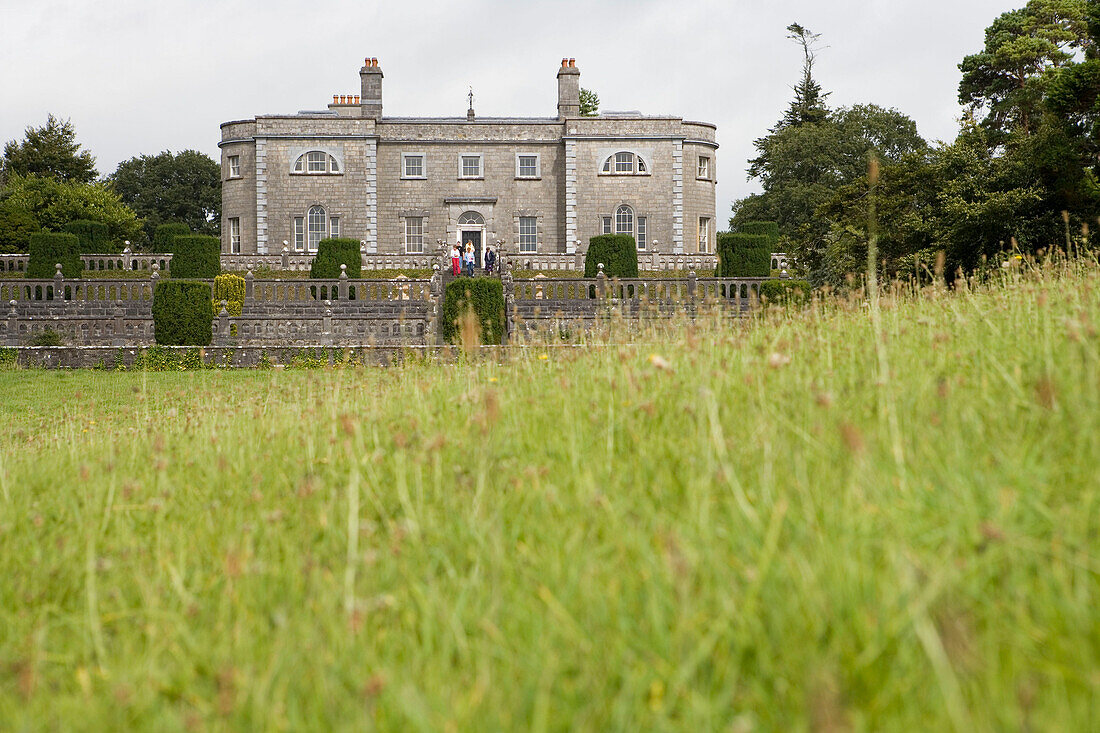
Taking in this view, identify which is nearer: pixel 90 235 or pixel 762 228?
pixel 90 235

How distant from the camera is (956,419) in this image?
12.1 ft

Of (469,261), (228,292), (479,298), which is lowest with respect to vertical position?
(479,298)

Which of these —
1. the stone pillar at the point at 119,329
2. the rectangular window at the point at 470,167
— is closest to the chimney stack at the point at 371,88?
the rectangular window at the point at 470,167

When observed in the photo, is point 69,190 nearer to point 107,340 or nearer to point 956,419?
point 107,340

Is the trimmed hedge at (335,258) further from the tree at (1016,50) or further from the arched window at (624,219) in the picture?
the tree at (1016,50)

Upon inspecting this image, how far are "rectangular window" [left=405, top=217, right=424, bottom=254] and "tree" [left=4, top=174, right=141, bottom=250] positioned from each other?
49.8 feet

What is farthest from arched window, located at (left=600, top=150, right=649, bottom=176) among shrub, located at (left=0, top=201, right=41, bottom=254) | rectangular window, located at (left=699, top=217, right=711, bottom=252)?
shrub, located at (left=0, top=201, right=41, bottom=254)

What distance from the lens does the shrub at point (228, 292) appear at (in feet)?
81.9

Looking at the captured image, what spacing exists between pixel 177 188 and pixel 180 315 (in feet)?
137

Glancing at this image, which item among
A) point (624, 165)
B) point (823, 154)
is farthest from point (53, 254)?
point (823, 154)

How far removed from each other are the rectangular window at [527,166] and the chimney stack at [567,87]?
2.17 metres

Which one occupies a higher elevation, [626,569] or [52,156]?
[52,156]

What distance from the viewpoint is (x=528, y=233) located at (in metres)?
40.1

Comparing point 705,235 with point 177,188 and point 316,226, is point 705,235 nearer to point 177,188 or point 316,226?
point 316,226
